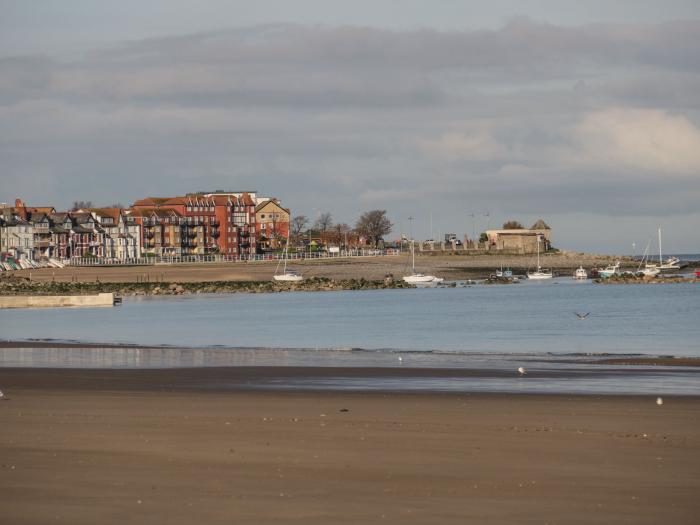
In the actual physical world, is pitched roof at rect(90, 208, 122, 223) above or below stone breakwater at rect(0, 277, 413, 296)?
above

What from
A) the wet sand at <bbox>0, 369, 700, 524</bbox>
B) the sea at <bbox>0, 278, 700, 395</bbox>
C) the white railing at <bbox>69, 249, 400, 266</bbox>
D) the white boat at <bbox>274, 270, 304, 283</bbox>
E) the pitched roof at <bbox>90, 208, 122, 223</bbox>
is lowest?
the sea at <bbox>0, 278, 700, 395</bbox>

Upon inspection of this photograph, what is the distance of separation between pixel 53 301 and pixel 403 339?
4481 centimetres

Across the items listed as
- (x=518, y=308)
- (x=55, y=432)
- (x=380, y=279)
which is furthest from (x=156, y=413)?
(x=380, y=279)

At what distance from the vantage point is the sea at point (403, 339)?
2778 cm

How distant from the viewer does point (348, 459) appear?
50.1 ft

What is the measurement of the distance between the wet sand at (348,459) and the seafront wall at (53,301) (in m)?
62.9

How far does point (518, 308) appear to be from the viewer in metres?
75.8

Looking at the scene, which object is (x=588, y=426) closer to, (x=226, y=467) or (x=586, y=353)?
(x=226, y=467)

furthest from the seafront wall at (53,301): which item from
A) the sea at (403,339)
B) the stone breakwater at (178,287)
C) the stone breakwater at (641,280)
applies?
the stone breakwater at (641,280)

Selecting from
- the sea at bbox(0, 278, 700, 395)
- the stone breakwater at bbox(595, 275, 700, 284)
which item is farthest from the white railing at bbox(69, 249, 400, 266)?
the sea at bbox(0, 278, 700, 395)

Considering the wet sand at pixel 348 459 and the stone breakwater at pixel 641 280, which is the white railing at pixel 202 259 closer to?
the stone breakwater at pixel 641 280

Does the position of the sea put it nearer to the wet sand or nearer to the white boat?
the wet sand

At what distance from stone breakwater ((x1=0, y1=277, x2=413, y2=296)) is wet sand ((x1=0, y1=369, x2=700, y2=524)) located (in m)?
85.6

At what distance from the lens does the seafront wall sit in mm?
83875
